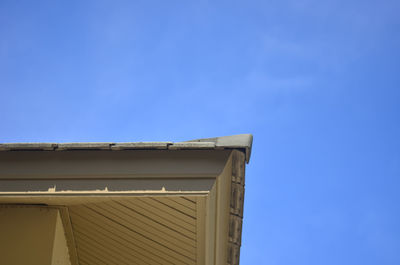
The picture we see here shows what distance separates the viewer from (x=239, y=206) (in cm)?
390

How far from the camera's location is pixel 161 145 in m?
3.63

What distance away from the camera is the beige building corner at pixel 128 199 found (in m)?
3.58

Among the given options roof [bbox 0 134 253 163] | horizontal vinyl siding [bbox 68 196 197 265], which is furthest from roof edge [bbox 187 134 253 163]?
horizontal vinyl siding [bbox 68 196 197 265]

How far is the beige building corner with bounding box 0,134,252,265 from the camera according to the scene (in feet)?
11.8

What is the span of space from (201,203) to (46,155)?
1.46 metres

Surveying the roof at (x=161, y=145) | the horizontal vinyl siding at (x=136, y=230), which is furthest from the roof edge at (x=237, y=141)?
the horizontal vinyl siding at (x=136, y=230)

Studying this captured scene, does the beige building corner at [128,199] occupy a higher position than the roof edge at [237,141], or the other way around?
the roof edge at [237,141]

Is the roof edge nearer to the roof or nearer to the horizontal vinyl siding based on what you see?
the roof

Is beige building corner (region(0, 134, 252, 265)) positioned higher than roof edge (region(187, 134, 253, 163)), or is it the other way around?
roof edge (region(187, 134, 253, 163))

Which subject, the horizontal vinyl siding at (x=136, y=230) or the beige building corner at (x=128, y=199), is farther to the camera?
the horizontal vinyl siding at (x=136, y=230)

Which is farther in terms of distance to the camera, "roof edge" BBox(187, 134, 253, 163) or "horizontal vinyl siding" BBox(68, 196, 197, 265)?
"horizontal vinyl siding" BBox(68, 196, 197, 265)

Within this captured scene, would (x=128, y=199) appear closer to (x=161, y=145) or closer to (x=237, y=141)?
(x=161, y=145)

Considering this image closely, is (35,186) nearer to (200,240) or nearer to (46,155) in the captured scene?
(46,155)

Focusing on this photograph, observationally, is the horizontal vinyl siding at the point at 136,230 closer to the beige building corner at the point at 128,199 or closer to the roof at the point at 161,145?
the beige building corner at the point at 128,199
